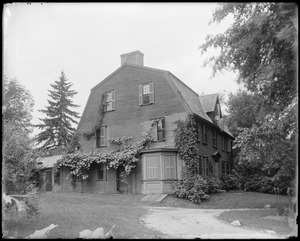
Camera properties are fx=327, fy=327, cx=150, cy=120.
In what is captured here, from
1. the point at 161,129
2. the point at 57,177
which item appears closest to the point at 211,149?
the point at 161,129

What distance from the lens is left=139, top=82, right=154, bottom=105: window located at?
73.4ft

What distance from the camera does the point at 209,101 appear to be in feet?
86.3

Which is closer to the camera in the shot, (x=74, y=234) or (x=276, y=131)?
(x=74, y=234)

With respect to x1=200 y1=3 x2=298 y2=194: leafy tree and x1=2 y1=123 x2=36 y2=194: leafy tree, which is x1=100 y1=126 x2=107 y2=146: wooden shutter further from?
x1=2 y1=123 x2=36 y2=194: leafy tree

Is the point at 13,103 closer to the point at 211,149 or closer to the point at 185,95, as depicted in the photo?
the point at 185,95

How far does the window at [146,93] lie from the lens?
73.4ft

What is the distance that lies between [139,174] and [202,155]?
4522 mm

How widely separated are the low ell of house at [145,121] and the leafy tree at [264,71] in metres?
9.26

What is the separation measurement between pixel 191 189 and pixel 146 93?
7.63m

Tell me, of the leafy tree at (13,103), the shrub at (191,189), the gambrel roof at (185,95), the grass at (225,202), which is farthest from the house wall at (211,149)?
the leafy tree at (13,103)

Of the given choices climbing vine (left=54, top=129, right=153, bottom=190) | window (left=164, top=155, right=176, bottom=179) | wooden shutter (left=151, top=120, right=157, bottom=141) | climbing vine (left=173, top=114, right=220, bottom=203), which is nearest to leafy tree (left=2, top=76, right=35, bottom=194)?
climbing vine (left=173, top=114, right=220, bottom=203)

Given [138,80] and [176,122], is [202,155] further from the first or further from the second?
[138,80]

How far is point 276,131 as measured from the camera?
10.4 m

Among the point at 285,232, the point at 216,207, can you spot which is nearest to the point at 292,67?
the point at 285,232
